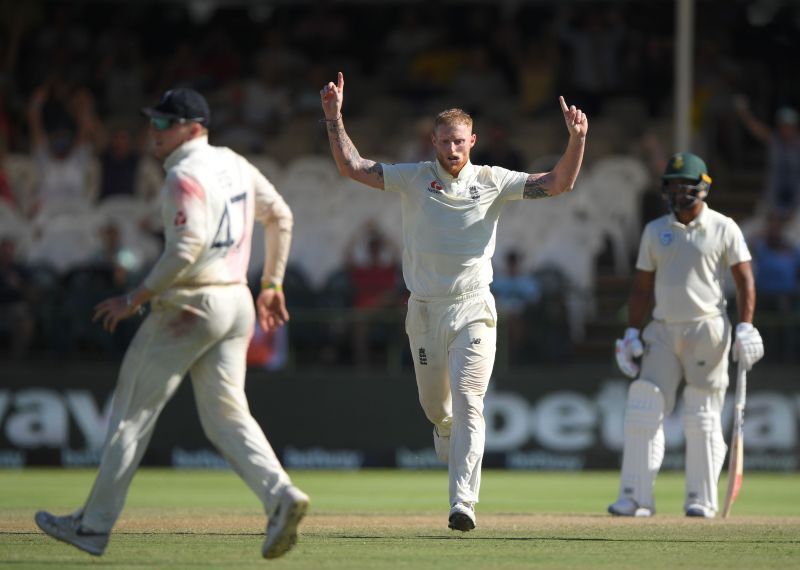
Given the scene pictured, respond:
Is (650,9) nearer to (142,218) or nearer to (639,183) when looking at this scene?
(639,183)

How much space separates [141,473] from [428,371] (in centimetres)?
776

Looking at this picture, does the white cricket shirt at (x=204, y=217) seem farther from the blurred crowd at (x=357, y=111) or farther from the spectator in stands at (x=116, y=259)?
the spectator in stands at (x=116, y=259)

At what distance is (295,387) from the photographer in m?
15.9

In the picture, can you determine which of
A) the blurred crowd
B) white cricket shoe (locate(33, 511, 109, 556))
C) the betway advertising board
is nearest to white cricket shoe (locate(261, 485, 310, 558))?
white cricket shoe (locate(33, 511, 109, 556))

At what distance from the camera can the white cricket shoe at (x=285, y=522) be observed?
6.68 m

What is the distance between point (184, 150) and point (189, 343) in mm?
904

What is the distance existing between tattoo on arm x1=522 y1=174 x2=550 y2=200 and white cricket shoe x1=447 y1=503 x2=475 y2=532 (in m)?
1.73

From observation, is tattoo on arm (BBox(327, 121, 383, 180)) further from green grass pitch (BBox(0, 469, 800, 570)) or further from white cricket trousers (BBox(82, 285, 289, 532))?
green grass pitch (BBox(0, 469, 800, 570))

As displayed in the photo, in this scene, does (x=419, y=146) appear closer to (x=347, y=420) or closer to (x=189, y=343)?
(x=347, y=420)

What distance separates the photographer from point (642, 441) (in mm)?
9859

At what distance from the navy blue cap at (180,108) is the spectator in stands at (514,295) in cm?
840

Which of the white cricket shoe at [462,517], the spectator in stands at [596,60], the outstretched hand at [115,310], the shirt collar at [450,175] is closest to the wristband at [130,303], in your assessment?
the outstretched hand at [115,310]

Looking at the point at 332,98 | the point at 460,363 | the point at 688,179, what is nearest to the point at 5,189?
the point at 688,179

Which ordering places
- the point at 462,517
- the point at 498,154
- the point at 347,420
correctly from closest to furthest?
1. the point at 462,517
2. the point at 347,420
3. the point at 498,154
